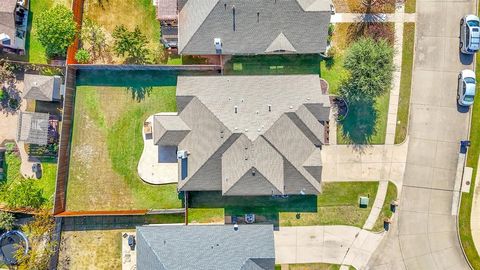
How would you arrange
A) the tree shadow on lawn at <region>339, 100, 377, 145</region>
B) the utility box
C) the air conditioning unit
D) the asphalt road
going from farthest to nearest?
the tree shadow on lawn at <region>339, 100, 377, 145</region>
the asphalt road
the utility box
the air conditioning unit

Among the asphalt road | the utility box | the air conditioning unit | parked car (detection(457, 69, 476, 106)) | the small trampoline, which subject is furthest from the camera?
the small trampoline

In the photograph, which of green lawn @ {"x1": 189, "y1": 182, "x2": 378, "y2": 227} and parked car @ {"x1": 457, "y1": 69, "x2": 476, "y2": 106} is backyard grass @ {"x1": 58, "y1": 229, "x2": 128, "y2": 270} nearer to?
green lawn @ {"x1": 189, "y1": 182, "x2": 378, "y2": 227}

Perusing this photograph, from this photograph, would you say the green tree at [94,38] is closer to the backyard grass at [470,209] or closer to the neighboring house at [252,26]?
the neighboring house at [252,26]

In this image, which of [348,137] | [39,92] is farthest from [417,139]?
[39,92]

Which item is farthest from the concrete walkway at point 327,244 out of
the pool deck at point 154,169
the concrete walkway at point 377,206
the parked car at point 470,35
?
the parked car at point 470,35

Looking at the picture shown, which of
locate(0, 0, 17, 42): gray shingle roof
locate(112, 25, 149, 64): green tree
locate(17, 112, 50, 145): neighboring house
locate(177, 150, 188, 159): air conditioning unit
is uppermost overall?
locate(0, 0, 17, 42): gray shingle roof

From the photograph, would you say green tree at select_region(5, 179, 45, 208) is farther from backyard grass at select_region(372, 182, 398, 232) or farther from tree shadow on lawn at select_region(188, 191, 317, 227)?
backyard grass at select_region(372, 182, 398, 232)

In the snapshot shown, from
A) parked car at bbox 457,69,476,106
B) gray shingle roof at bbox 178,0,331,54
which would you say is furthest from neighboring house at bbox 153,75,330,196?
parked car at bbox 457,69,476,106

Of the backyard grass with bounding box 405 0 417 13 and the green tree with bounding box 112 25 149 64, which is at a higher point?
the backyard grass with bounding box 405 0 417 13

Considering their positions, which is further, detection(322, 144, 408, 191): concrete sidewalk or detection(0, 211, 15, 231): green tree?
detection(322, 144, 408, 191): concrete sidewalk
